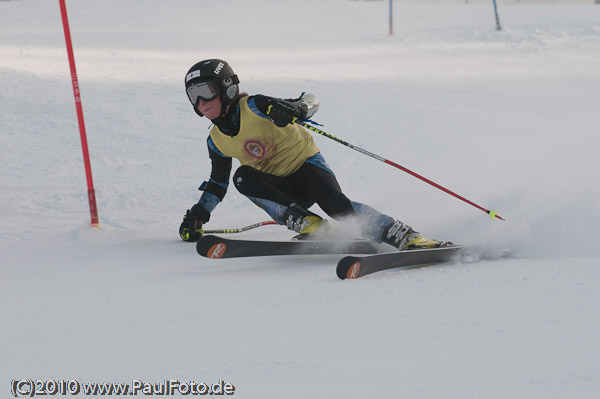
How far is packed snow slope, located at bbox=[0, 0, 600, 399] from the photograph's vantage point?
218cm

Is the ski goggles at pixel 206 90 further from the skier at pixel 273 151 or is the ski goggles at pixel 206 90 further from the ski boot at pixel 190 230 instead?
the ski boot at pixel 190 230

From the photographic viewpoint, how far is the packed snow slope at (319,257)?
2.18 m

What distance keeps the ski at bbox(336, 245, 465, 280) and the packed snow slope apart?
2.5 inches

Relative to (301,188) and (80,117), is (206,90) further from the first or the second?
(80,117)

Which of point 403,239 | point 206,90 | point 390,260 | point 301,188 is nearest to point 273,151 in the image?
point 301,188

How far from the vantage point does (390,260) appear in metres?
3.29

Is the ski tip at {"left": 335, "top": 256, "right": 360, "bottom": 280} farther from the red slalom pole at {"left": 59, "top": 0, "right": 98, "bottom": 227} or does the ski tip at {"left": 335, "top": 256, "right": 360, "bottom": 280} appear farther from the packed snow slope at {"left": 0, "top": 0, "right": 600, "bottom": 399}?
the red slalom pole at {"left": 59, "top": 0, "right": 98, "bottom": 227}

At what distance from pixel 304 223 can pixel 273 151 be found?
52cm

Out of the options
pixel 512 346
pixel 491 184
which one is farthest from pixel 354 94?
pixel 512 346

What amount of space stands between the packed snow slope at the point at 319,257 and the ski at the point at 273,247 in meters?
0.08

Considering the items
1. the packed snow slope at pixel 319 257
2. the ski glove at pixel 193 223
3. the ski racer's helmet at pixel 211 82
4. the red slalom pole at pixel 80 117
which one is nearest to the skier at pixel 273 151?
the ski racer's helmet at pixel 211 82

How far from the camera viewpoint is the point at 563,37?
15273mm

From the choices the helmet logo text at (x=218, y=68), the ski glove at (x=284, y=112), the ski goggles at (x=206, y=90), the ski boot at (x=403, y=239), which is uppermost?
the helmet logo text at (x=218, y=68)

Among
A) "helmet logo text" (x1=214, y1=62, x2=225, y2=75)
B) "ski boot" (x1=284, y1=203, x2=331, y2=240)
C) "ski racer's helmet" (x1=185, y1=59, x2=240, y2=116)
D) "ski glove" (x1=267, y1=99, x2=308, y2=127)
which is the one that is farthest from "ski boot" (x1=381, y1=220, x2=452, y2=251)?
"helmet logo text" (x1=214, y1=62, x2=225, y2=75)
